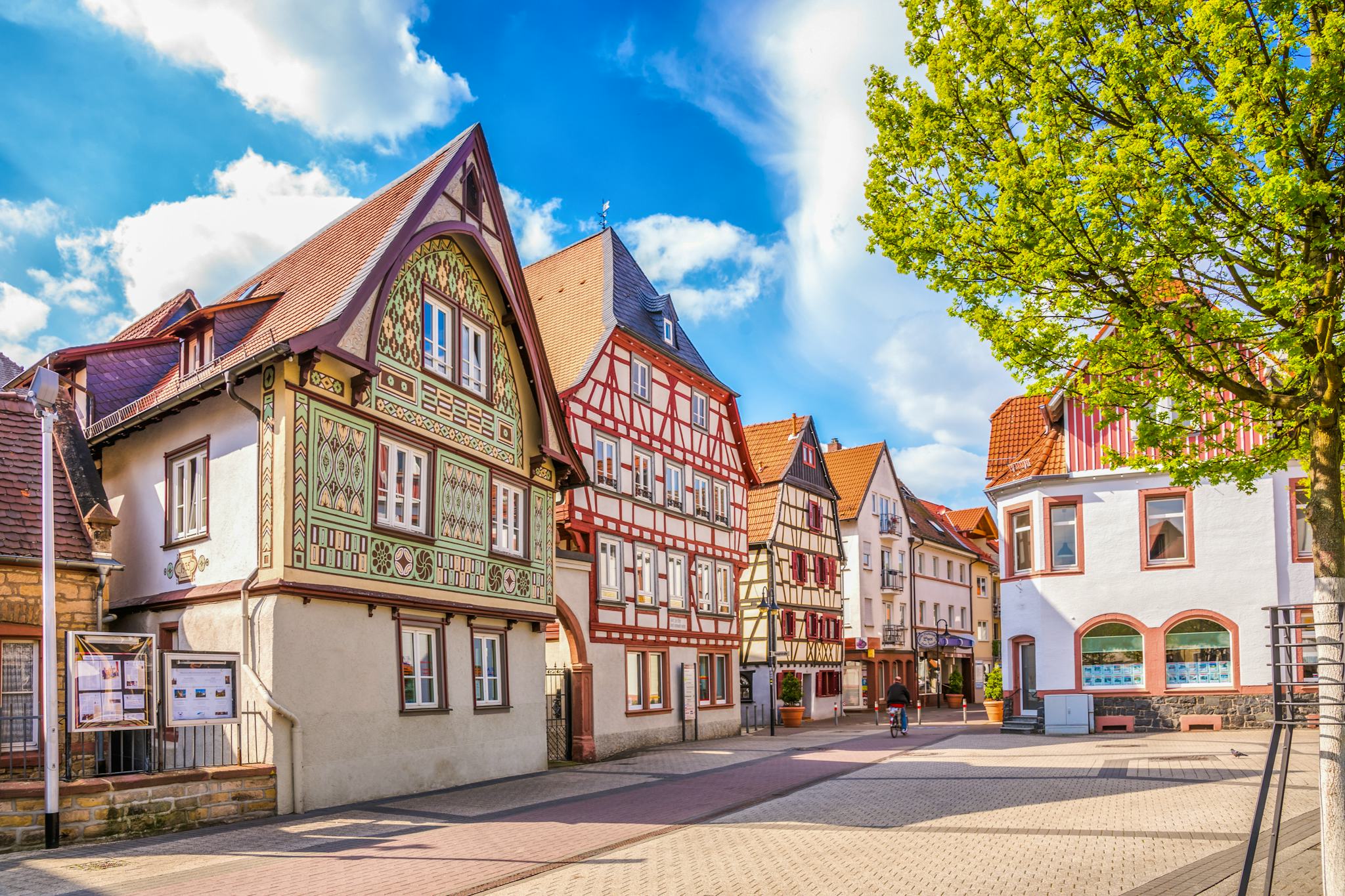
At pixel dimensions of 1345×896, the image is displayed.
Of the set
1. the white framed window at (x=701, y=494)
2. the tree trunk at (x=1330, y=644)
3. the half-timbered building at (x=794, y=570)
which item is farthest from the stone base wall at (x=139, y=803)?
the half-timbered building at (x=794, y=570)

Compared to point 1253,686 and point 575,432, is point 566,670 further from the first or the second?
point 1253,686

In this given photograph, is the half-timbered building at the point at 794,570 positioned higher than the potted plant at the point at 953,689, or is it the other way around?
the half-timbered building at the point at 794,570

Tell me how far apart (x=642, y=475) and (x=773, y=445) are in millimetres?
15070

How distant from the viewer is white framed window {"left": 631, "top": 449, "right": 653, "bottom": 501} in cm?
2889

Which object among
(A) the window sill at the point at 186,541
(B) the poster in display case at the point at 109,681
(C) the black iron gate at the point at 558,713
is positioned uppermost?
(A) the window sill at the point at 186,541

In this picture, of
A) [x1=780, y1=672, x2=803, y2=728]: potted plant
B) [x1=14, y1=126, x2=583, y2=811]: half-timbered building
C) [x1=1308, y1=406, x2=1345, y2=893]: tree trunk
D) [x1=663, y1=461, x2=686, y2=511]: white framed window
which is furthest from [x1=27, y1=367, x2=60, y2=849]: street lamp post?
[x1=780, y1=672, x2=803, y2=728]: potted plant

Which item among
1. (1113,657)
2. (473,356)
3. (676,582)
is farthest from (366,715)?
(1113,657)

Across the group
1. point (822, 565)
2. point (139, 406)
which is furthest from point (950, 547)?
point (139, 406)

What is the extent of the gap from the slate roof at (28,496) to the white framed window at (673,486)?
15.9 metres

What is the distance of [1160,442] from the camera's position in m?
11.0

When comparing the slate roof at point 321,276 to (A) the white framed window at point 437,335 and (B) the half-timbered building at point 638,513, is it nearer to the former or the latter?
(A) the white framed window at point 437,335

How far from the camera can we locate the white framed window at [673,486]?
1202 inches

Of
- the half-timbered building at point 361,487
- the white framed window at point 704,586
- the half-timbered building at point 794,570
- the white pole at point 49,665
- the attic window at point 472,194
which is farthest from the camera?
the half-timbered building at point 794,570

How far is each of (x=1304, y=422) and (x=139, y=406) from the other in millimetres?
17201
